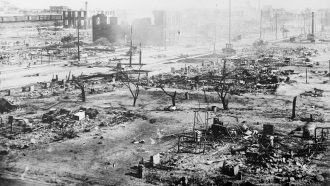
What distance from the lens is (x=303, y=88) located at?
31484 millimetres

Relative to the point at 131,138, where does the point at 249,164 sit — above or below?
below

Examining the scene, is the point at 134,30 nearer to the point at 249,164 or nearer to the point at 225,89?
the point at 225,89

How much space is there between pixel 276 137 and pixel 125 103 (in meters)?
11.4

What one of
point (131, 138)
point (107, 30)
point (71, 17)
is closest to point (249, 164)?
point (131, 138)

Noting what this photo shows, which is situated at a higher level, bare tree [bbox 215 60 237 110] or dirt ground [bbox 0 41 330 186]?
bare tree [bbox 215 60 237 110]

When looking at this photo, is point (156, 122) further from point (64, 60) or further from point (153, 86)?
point (64, 60)

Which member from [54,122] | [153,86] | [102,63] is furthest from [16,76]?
[54,122]

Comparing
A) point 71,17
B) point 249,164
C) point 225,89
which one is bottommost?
point 249,164

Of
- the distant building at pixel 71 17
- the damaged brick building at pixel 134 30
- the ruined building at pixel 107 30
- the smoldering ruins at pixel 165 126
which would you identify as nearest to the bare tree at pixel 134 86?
the smoldering ruins at pixel 165 126

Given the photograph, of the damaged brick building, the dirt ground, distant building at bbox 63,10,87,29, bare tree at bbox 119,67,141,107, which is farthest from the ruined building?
the dirt ground

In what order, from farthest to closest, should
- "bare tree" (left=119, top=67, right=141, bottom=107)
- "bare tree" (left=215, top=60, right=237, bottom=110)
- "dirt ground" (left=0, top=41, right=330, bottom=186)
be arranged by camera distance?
"bare tree" (left=119, top=67, right=141, bottom=107) < "bare tree" (left=215, top=60, right=237, bottom=110) < "dirt ground" (left=0, top=41, right=330, bottom=186)

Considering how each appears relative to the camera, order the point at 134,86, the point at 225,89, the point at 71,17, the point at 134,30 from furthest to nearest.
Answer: the point at 71,17, the point at 134,30, the point at 134,86, the point at 225,89

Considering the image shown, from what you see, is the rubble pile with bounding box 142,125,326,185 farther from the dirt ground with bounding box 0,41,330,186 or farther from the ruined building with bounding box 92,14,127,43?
the ruined building with bounding box 92,14,127,43

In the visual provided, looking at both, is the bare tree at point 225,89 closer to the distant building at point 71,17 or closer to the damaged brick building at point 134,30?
the damaged brick building at point 134,30
